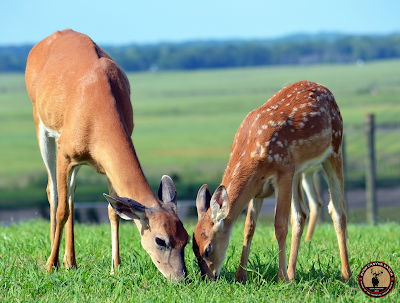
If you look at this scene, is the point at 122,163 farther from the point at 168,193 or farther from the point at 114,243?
the point at 114,243

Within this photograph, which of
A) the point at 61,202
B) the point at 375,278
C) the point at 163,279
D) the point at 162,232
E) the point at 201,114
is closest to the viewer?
the point at 162,232

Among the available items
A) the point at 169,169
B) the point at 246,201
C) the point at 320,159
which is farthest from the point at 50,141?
the point at 169,169

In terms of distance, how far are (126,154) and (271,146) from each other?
1.42 meters

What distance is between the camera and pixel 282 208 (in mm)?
5352

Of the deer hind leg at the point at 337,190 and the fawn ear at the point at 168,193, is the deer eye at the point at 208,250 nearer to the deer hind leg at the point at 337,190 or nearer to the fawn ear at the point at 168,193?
the fawn ear at the point at 168,193

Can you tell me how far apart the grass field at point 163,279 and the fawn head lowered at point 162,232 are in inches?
6.7

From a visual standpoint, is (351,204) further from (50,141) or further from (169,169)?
(50,141)

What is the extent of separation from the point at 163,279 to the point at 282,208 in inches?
52.7

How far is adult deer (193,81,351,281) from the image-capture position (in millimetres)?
5133

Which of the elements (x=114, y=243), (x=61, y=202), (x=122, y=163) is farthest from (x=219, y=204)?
(x=61, y=202)

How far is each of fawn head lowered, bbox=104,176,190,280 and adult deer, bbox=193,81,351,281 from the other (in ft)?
0.63

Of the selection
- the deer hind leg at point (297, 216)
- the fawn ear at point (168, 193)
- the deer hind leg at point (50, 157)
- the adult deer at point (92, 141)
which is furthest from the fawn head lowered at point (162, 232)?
the deer hind leg at point (50, 157)

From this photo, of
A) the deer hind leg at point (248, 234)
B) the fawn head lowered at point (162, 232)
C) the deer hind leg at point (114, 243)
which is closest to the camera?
the fawn head lowered at point (162, 232)

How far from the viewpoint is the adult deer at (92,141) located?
5.05 m
